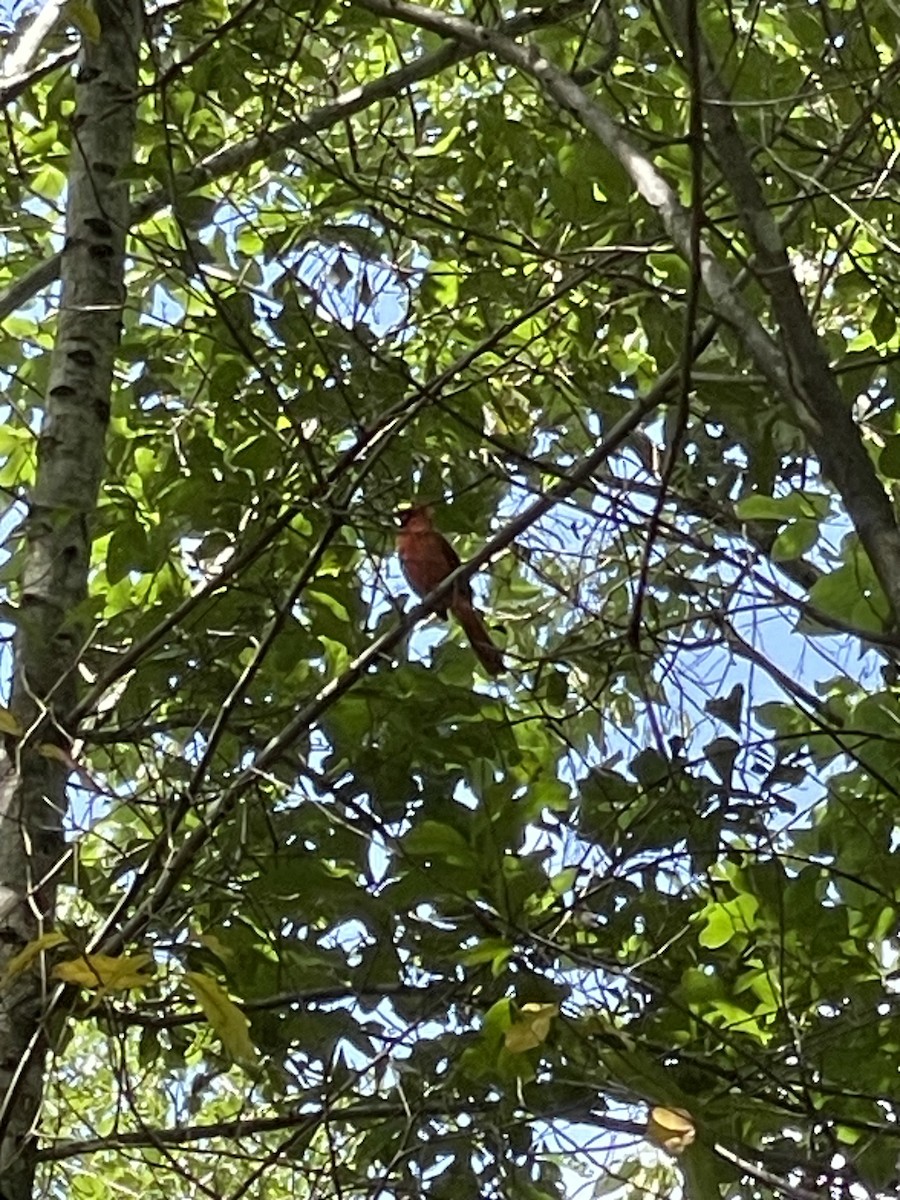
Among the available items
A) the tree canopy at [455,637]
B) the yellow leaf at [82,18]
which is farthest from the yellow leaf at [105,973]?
the yellow leaf at [82,18]

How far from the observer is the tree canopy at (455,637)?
200 centimetres

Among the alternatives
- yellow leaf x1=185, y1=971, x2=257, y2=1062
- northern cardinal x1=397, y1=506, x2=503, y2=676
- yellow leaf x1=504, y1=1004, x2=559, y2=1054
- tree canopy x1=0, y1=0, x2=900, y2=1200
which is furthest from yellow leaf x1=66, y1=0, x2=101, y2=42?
yellow leaf x1=504, y1=1004, x2=559, y2=1054

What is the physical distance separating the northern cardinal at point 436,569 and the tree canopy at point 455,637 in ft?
0.26

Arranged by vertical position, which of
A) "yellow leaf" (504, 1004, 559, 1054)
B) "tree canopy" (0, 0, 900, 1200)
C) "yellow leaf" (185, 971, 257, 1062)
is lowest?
"yellow leaf" (185, 971, 257, 1062)

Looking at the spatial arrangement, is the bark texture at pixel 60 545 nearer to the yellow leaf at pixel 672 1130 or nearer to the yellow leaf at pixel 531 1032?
the yellow leaf at pixel 531 1032

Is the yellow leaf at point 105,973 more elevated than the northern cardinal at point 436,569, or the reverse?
the northern cardinal at point 436,569

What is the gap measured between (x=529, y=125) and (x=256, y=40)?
546 millimetres

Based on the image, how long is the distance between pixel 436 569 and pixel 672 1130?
2.37 meters

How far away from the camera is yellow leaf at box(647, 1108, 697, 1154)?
162 centimetres

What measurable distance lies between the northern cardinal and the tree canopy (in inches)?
3.1

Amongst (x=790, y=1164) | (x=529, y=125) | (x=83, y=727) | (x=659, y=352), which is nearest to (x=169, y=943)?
(x=83, y=727)

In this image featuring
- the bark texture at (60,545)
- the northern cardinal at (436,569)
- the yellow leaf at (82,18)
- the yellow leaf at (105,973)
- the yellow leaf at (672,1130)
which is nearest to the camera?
the yellow leaf at (105,973)

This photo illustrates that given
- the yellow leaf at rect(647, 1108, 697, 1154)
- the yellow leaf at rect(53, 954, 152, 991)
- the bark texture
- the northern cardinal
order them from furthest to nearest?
the northern cardinal
the bark texture
the yellow leaf at rect(647, 1108, 697, 1154)
the yellow leaf at rect(53, 954, 152, 991)

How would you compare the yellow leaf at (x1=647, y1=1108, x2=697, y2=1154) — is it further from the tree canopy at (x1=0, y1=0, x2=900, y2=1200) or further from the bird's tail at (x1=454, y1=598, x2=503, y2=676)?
the bird's tail at (x1=454, y1=598, x2=503, y2=676)
